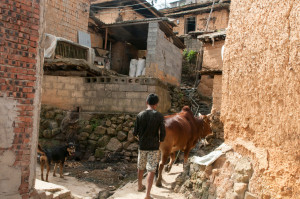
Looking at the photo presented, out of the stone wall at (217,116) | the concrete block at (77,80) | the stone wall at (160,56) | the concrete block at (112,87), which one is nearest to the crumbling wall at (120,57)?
the stone wall at (160,56)

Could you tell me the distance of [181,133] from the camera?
5645 millimetres

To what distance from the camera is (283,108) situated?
103 inches

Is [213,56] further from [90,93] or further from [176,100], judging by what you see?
[90,93]

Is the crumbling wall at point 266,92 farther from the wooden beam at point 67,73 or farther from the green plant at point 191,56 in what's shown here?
the green plant at point 191,56

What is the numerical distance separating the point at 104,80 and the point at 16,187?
608cm

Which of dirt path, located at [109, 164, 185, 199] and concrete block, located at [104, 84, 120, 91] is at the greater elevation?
concrete block, located at [104, 84, 120, 91]

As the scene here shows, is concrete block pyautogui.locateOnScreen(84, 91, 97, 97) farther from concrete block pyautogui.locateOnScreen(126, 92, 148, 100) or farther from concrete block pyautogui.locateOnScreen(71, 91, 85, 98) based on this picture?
concrete block pyautogui.locateOnScreen(126, 92, 148, 100)

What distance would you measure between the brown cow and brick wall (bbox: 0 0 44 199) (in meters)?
2.49

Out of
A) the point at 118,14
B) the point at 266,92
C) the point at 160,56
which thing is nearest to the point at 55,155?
the point at 266,92

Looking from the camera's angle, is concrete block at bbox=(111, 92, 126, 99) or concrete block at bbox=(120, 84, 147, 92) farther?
concrete block at bbox=(111, 92, 126, 99)

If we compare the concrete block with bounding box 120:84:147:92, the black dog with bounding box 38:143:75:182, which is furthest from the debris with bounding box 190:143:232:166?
the concrete block with bounding box 120:84:147:92

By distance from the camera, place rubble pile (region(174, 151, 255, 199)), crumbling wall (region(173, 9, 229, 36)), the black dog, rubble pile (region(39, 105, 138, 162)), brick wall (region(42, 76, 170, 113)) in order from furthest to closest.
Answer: crumbling wall (region(173, 9, 229, 36))
brick wall (region(42, 76, 170, 113))
rubble pile (region(39, 105, 138, 162))
the black dog
rubble pile (region(174, 151, 255, 199))

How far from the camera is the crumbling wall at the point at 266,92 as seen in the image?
2.49m

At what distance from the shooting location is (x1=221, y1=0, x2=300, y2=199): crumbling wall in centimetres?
249
